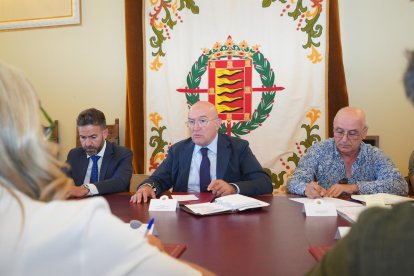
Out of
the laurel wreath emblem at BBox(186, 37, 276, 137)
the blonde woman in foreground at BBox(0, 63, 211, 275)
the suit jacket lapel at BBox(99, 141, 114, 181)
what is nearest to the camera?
the blonde woman in foreground at BBox(0, 63, 211, 275)

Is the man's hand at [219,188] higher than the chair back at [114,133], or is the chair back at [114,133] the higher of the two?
the chair back at [114,133]

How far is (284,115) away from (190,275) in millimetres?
3179

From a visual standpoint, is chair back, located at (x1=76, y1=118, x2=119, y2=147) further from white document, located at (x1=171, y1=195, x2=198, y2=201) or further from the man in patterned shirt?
the man in patterned shirt

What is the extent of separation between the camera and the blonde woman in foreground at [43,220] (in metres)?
0.62

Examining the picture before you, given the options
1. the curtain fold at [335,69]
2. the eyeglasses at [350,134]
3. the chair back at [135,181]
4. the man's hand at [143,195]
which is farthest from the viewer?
the curtain fold at [335,69]

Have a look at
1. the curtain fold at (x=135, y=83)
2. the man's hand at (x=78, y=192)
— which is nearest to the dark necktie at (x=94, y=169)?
the man's hand at (x=78, y=192)

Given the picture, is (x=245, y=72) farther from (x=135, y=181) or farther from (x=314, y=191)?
(x=314, y=191)

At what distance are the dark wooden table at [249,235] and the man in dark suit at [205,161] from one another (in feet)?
2.29

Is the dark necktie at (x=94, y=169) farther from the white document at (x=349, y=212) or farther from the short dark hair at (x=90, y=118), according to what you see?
the white document at (x=349, y=212)

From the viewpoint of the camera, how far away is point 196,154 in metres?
2.83

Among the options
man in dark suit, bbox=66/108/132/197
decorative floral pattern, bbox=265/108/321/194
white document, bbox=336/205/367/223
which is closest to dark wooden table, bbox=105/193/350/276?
white document, bbox=336/205/367/223

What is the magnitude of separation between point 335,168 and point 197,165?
1.03 m

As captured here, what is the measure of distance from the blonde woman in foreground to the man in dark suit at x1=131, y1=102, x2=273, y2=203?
1911 millimetres

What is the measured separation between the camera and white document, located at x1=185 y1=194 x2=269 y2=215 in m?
1.82
